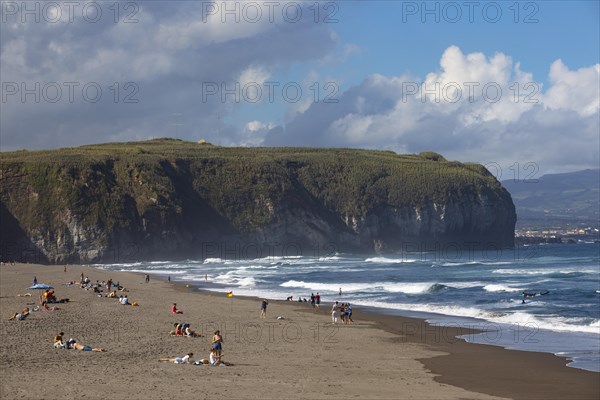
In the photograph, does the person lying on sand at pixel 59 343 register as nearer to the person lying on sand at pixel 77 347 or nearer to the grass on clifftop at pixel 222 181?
the person lying on sand at pixel 77 347

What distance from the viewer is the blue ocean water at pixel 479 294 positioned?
28.5 metres

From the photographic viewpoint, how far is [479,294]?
1767 inches

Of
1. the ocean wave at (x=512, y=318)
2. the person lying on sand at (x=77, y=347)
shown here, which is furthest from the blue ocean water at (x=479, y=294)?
the person lying on sand at (x=77, y=347)

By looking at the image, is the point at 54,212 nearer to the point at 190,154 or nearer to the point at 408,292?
the point at 190,154

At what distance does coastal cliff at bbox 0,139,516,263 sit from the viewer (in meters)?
101

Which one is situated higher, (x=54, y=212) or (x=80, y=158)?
(x=80, y=158)

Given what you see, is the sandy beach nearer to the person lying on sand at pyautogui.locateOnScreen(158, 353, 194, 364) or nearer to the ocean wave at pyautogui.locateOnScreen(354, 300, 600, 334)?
the person lying on sand at pyautogui.locateOnScreen(158, 353, 194, 364)

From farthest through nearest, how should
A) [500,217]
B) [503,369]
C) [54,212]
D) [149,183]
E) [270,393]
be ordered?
[500,217] → [149,183] → [54,212] → [503,369] → [270,393]

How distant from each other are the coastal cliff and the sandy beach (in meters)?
67.4

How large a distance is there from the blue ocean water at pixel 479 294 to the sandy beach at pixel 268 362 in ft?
6.92

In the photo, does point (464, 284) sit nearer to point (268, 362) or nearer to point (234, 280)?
point (234, 280)

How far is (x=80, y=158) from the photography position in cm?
11325

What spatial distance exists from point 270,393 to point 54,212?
89.3 m

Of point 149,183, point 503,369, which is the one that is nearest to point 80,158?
point 149,183
